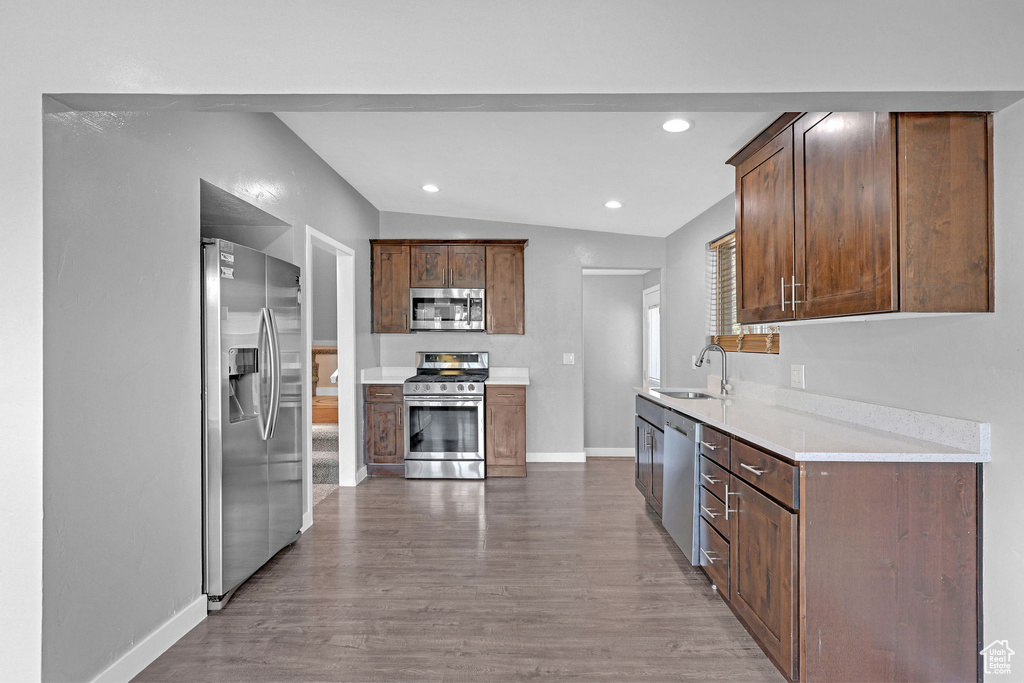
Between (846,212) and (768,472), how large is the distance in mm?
1046

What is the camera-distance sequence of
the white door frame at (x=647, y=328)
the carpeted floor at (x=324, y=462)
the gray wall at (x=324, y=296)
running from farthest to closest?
the gray wall at (x=324, y=296)
the white door frame at (x=647, y=328)
the carpeted floor at (x=324, y=462)

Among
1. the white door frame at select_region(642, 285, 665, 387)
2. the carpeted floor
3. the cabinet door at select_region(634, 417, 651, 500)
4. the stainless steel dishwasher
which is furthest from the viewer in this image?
the white door frame at select_region(642, 285, 665, 387)

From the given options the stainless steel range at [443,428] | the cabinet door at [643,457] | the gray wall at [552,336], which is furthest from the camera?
the gray wall at [552,336]

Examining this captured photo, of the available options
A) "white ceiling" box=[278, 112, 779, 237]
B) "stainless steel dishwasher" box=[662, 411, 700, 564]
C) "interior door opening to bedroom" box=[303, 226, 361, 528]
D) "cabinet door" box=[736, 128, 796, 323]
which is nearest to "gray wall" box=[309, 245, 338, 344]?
"interior door opening to bedroom" box=[303, 226, 361, 528]

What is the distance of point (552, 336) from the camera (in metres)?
5.81

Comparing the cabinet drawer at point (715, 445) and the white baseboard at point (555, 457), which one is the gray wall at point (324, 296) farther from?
the cabinet drawer at point (715, 445)

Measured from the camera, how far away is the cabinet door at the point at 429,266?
5.47 metres

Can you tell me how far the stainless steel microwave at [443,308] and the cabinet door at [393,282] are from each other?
0.26 ft

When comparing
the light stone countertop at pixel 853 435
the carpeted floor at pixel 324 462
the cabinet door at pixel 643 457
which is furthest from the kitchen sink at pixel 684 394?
the carpeted floor at pixel 324 462

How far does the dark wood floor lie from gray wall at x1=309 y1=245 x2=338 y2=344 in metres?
3.38

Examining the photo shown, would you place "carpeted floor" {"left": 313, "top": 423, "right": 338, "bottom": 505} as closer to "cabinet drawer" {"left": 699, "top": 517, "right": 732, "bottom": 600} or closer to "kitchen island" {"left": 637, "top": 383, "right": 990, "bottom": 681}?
"cabinet drawer" {"left": 699, "top": 517, "right": 732, "bottom": 600}

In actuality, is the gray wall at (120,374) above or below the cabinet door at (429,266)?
below

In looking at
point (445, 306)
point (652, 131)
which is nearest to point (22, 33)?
point (652, 131)

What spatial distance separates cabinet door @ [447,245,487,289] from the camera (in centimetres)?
547
